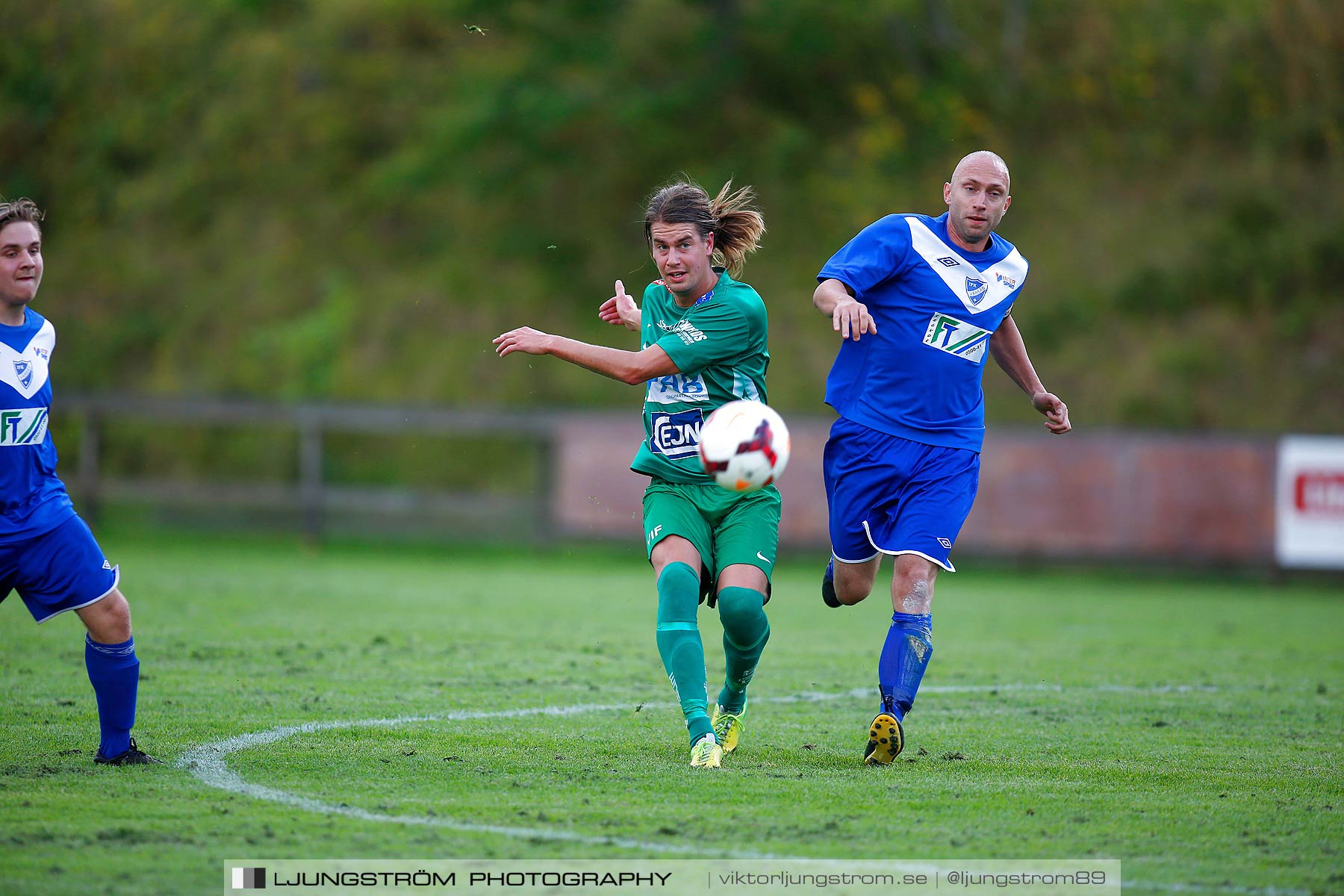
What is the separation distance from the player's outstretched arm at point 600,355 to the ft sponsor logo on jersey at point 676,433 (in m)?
0.28

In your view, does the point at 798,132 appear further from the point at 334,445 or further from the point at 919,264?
the point at 919,264

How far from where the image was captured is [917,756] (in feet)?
18.7

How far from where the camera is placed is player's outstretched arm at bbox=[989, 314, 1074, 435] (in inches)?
252

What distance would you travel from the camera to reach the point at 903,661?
5582 mm

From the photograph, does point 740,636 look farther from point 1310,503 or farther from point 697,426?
point 1310,503

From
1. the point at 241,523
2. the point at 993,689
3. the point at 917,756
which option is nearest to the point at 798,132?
the point at 241,523

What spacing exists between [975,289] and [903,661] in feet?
5.39

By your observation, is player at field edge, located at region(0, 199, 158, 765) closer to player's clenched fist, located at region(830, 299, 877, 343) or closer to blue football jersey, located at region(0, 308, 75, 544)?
blue football jersey, located at region(0, 308, 75, 544)

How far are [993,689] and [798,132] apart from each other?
17610mm

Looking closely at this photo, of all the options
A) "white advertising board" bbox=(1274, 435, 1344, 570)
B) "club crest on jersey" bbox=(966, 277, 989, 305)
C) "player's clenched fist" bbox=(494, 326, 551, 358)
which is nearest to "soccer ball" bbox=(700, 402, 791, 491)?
"player's clenched fist" bbox=(494, 326, 551, 358)

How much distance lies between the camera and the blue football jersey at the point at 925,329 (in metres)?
5.99

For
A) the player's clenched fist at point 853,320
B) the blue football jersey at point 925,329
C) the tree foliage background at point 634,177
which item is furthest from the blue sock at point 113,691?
the tree foliage background at point 634,177

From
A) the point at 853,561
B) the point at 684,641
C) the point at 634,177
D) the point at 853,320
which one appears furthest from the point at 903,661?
the point at 634,177

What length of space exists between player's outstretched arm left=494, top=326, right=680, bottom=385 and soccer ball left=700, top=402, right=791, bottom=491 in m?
0.34
